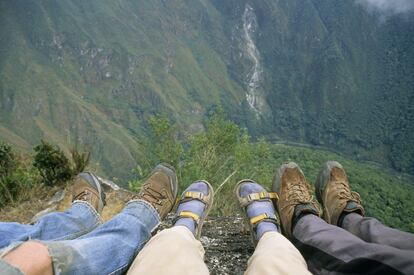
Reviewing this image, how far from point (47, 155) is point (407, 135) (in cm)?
18275

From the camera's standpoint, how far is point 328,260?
223 centimetres

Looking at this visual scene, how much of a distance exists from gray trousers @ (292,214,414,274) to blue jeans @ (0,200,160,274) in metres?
1.09

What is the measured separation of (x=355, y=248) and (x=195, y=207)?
1.44 metres

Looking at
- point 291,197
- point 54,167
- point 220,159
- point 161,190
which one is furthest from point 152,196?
point 220,159

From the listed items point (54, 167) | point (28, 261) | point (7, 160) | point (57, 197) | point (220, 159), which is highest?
point (28, 261)

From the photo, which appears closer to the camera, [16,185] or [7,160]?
[16,185]

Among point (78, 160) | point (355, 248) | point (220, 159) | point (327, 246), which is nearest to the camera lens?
point (355, 248)

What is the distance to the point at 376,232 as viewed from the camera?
2.49m

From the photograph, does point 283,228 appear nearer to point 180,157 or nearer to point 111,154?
point 180,157

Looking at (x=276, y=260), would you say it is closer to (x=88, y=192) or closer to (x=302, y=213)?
(x=302, y=213)

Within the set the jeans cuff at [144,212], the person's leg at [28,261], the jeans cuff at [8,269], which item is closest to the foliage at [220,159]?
the jeans cuff at [144,212]

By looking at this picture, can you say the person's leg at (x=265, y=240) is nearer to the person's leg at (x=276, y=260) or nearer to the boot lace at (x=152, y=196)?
the person's leg at (x=276, y=260)

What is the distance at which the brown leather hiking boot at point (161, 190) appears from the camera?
345 centimetres

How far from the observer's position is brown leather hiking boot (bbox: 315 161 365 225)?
128 inches
